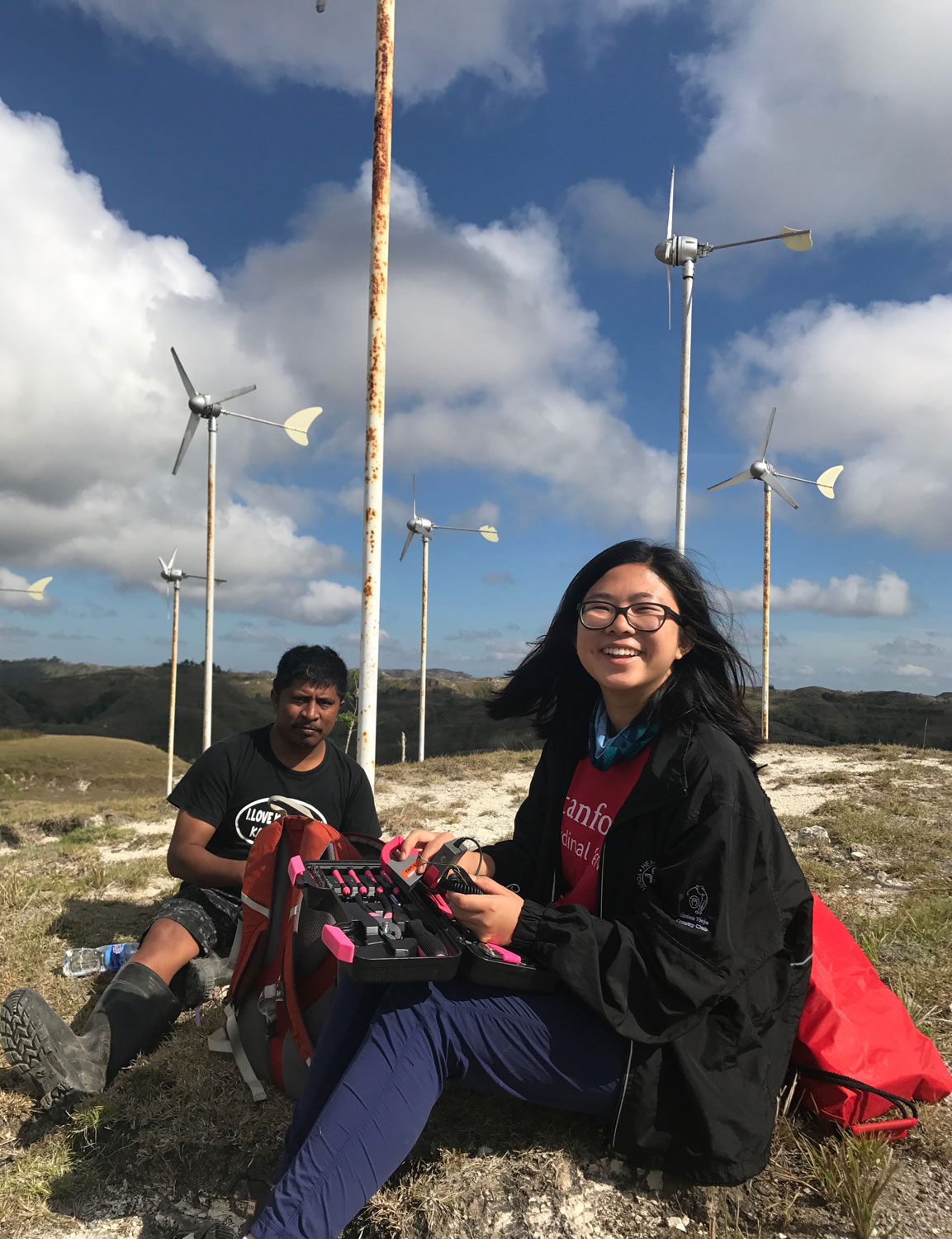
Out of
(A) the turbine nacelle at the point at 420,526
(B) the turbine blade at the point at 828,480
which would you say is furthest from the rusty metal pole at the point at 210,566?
(B) the turbine blade at the point at 828,480

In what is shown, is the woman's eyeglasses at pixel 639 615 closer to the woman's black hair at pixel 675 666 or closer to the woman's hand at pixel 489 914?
the woman's black hair at pixel 675 666

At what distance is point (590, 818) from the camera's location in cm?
274

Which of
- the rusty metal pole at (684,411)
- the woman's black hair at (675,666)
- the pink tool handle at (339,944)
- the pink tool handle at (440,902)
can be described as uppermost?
the rusty metal pole at (684,411)

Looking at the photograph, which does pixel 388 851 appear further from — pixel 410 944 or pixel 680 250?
pixel 680 250

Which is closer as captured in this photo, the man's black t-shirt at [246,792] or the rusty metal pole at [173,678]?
the man's black t-shirt at [246,792]

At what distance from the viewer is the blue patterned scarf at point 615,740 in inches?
103

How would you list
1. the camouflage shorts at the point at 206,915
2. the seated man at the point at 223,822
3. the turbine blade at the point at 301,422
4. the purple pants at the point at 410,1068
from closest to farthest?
the purple pants at the point at 410,1068 → the seated man at the point at 223,822 → the camouflage shorts at the point at 206,915 → the turbine blade at the point at 301,422

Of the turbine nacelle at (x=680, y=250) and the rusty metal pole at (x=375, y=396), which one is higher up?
the turbine nacelle at (x=680, y=250)

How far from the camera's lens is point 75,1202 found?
2602 mm

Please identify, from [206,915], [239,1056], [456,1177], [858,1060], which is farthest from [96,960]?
[858,1060]

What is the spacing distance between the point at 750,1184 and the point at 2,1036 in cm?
266

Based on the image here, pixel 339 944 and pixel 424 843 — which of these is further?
pixel 424 843

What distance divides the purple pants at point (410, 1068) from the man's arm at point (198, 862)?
1838mm

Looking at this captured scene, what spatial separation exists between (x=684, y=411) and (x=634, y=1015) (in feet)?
49.7
